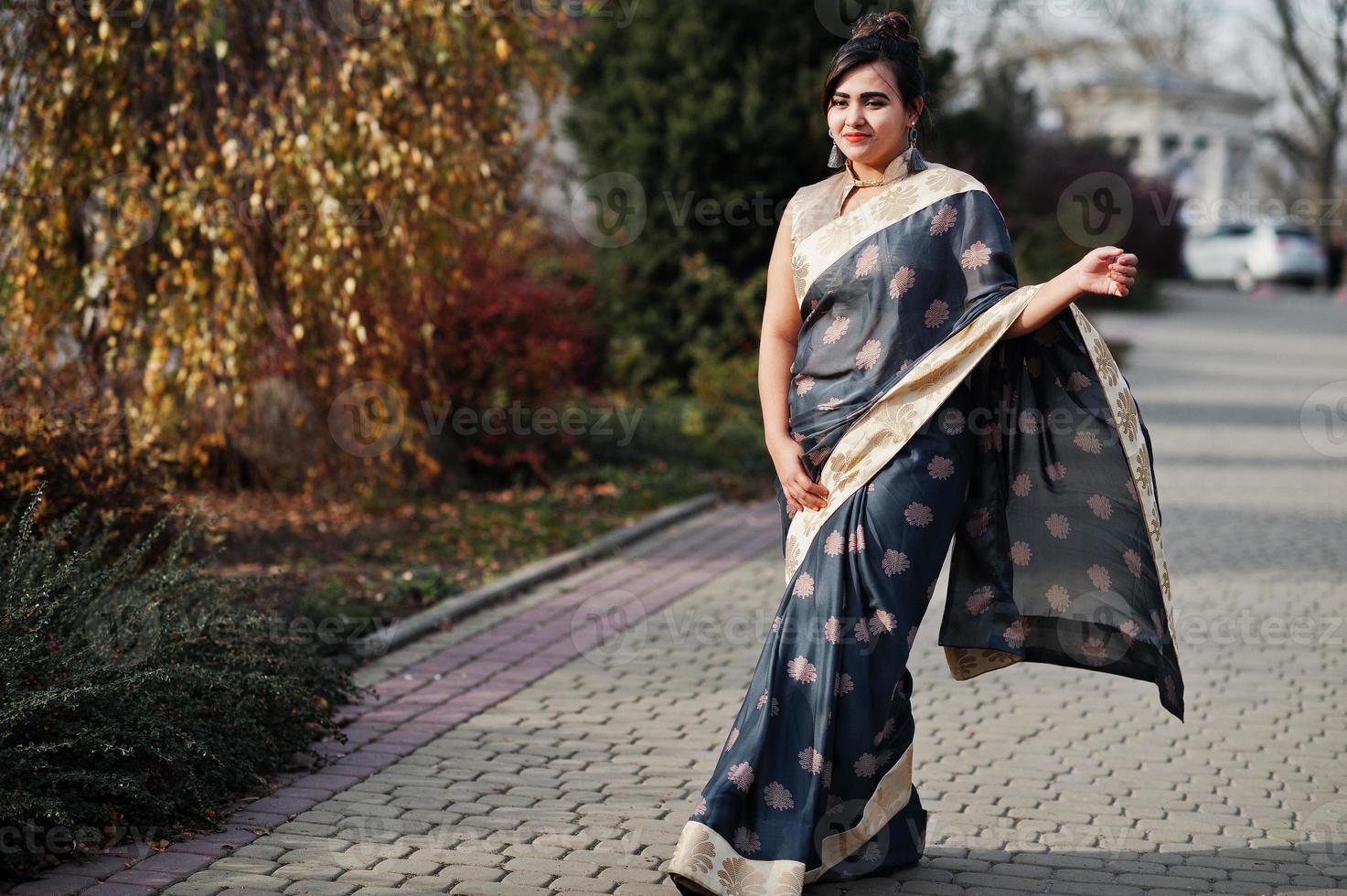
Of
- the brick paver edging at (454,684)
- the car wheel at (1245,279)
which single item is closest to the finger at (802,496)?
the brick paver edging at (454,684)

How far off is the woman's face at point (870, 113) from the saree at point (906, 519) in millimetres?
75

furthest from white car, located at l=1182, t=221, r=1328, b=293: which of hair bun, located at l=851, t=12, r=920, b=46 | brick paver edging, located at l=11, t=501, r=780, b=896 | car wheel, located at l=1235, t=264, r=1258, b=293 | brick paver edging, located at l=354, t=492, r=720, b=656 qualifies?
hair bun, located at l=851, t=12, r=920, b=46

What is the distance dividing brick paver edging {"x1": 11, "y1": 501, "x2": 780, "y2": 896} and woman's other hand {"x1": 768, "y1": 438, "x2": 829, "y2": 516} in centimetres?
173

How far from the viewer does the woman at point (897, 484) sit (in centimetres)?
325

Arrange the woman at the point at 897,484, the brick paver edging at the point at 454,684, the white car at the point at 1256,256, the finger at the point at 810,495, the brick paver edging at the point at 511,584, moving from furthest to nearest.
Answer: the white car at the point at 1256,256, the brick paver edging at the point at 511,584, the brick paver edging at the point at 454,684, the finger at the point at 810,495, the woman at the point at 897,484

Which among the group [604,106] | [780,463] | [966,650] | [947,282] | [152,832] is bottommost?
[152,832]

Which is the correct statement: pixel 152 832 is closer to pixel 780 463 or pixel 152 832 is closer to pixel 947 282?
pixel 780 463

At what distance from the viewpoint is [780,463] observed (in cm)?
342

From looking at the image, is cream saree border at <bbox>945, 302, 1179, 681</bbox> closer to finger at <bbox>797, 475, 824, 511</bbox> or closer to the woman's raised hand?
the woman's raised hand

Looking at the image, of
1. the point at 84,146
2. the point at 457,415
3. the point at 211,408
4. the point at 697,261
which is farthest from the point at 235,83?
the point at 697,261

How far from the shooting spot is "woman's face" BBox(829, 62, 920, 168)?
330 cm

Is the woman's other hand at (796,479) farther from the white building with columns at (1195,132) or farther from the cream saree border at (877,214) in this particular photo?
the white building with columns at (1195,132)

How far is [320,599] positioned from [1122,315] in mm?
24019

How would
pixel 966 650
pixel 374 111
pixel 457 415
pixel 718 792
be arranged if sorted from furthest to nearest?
pixel 457 415, pixel 374 111, pixel 966 650, pixel 718 792
